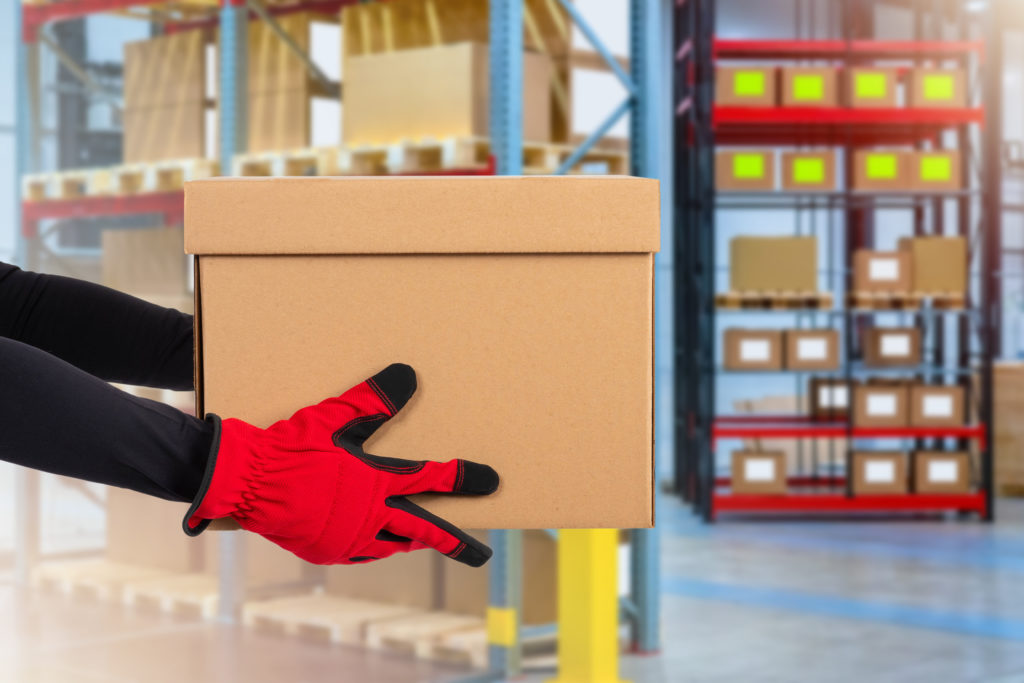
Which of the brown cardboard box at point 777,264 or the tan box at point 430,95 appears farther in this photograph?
the brown cardboard box at point 777,264

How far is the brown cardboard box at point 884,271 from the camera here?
324 inches

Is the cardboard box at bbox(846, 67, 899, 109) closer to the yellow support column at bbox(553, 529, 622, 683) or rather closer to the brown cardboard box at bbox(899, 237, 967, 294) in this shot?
the brown cardboard box at bbox(899, 237, 967, 294)

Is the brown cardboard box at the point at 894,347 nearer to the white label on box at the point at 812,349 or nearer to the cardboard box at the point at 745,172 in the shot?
the white label on box at the point at 812,349

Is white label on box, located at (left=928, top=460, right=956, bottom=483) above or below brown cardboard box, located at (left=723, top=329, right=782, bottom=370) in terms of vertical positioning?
below

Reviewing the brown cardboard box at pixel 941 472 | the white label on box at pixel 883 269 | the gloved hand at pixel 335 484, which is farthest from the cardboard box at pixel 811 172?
the gloved hand at pixel 335 484

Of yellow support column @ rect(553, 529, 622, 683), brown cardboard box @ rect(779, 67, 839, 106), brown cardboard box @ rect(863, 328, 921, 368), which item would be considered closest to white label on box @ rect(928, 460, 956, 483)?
brown cardboard box @ rect(863, 328, 921, 368)

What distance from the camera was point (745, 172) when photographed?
8.23m

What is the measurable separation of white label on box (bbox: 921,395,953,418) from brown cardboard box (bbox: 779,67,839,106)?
2087 millimetres

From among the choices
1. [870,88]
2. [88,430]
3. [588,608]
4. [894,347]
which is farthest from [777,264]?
[88,430]

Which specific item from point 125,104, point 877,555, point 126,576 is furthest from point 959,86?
point 126,576

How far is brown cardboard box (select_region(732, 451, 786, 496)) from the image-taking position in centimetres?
841

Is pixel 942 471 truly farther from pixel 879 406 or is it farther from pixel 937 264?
pixel 937 264

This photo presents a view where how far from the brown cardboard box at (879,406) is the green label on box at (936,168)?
4.63 ft

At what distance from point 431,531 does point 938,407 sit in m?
7.56
